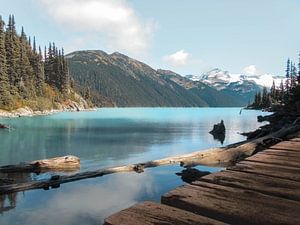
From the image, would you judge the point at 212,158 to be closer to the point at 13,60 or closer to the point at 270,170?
the point at 270,170

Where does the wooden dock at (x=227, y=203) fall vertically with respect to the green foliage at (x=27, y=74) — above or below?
below

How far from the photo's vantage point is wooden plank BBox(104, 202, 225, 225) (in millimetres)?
3857

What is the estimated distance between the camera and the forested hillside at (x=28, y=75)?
11538 cm

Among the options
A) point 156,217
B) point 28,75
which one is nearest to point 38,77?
point 28,75

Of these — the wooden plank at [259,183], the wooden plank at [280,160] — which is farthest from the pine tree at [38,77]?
the wooden plank at [259,183]

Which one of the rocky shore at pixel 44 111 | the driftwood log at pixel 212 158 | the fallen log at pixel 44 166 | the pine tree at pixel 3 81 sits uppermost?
the pine tree at pixel 3 81

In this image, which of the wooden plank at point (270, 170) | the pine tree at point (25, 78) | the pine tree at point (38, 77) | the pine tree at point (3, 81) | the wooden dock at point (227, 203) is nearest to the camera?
the wooden dock at point (227, 203)

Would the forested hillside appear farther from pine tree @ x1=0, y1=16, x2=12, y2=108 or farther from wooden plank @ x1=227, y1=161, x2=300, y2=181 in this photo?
wooden plank @ x1=227, y1=161, x2=300, y2=181

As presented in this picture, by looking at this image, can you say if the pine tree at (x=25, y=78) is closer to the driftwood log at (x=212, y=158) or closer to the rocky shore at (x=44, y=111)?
the rocky shore at (x=44, y=111)

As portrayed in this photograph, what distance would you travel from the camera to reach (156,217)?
400 cm

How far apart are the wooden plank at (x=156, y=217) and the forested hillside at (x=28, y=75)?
111696mm

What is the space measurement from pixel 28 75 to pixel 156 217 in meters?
141

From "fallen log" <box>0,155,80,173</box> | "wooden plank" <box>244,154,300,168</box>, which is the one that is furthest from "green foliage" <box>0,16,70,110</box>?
"wooden plank" <box>244,154,300,168</box>

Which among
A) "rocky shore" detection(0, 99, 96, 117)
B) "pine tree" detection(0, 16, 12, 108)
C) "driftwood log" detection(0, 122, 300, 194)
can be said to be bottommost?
"driftwood log" detection(0, 122, 300, 194)
